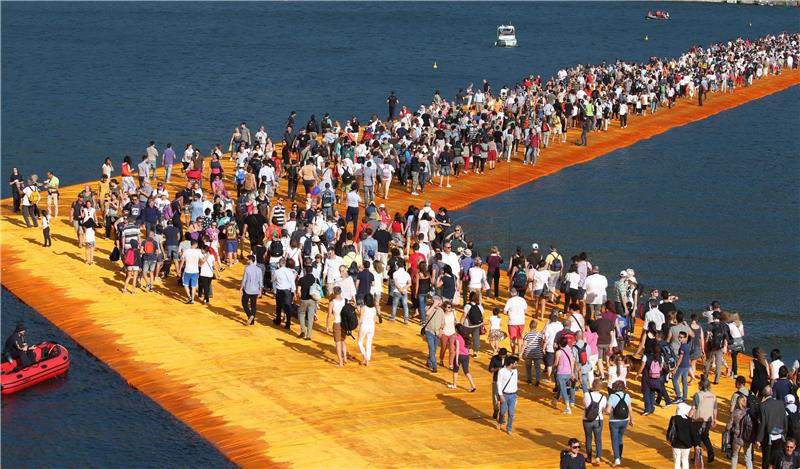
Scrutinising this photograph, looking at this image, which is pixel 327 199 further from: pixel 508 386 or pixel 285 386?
pixel 508 386

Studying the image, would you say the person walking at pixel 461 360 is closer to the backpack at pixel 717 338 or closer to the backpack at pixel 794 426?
the backpack at pixel 717 338

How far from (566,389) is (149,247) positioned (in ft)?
38.6

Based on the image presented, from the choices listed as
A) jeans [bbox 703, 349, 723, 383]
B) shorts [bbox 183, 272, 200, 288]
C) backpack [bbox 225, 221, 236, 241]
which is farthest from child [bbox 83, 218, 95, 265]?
jeans [bbox 703, 349, 723, 383]

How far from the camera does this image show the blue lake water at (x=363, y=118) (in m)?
26.2

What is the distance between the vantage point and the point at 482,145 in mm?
47156

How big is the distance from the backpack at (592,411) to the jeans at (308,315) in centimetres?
838

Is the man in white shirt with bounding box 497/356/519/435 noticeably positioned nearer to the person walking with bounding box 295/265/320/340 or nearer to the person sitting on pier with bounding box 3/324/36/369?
the person walking with bounding box 295/265/320/340

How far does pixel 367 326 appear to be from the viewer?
26.4 meters

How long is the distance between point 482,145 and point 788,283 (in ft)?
44.1

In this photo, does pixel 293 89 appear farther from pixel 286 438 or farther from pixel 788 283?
pixel 286 438

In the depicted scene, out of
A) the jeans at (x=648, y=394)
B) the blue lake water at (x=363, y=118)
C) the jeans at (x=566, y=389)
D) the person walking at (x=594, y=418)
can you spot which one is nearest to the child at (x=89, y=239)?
the blue lake water at (x=363, y=118)

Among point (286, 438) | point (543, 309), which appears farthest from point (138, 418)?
point (543, 309)

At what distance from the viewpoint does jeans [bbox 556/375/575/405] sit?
23.9 metres

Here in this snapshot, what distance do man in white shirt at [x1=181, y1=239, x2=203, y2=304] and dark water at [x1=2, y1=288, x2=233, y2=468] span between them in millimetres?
3588
